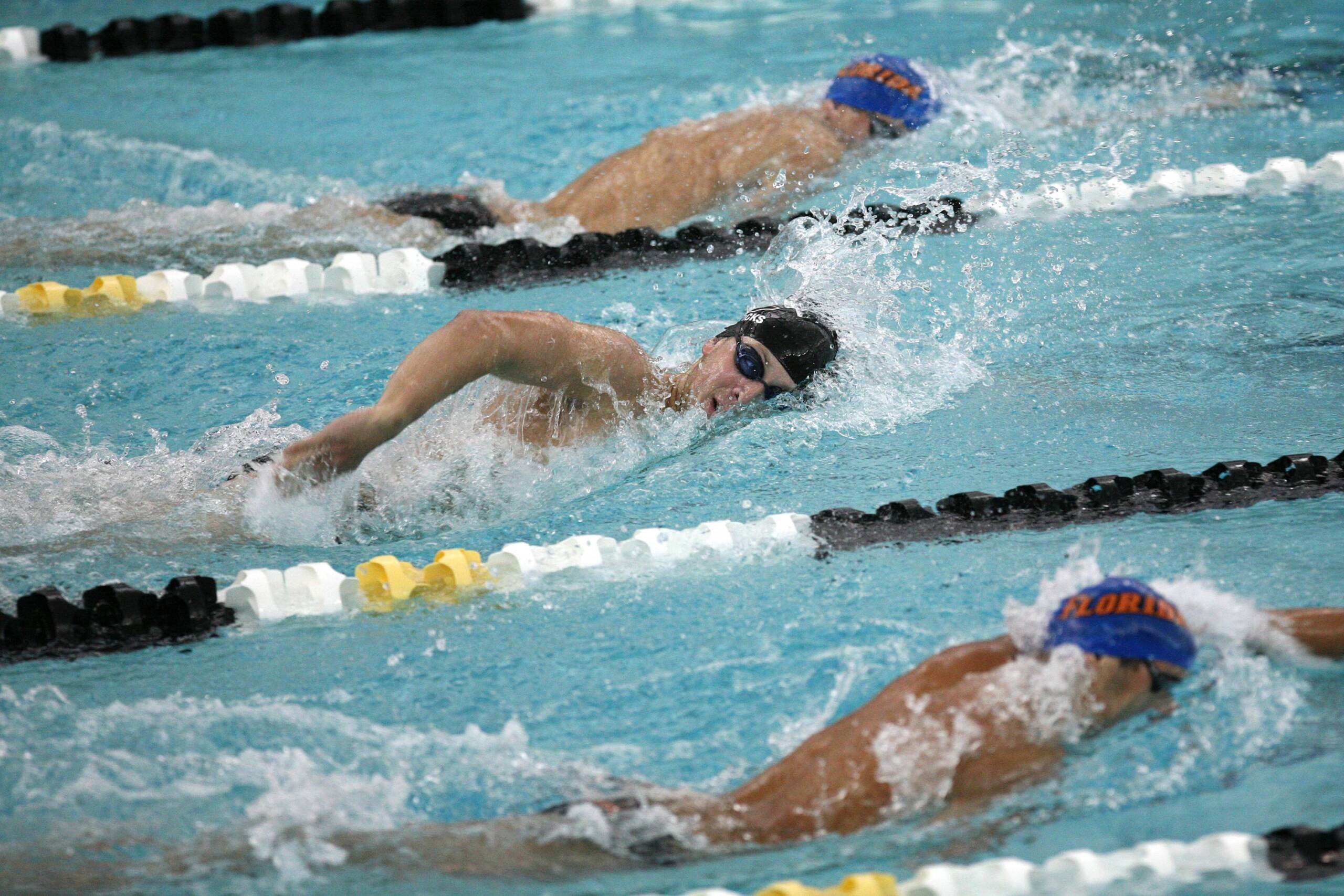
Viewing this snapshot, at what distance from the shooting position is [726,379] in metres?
3.41

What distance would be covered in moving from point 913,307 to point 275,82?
3.65 m

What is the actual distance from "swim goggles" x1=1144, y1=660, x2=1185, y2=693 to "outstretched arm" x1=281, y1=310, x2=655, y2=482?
4.66ft

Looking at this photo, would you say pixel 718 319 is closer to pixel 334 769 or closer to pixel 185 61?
pixel 334 769

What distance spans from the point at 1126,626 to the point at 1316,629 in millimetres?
482

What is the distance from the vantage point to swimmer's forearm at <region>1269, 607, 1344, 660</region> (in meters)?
2.47

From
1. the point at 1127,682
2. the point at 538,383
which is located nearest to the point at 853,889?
the point at 1127,682

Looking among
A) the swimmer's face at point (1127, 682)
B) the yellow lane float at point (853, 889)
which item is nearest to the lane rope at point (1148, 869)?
the yellow lane float at point (853, 889)

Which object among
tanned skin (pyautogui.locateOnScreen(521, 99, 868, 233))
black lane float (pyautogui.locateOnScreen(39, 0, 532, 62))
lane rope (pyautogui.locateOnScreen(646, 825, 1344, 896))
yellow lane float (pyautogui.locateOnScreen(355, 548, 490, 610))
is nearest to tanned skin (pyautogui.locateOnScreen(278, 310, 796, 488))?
yellow lane float (pyautogui.locateOnScreen(355, 548, 490, 610))

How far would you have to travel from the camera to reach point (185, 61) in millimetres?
6773

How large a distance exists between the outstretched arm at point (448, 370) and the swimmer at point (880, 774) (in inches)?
35.5

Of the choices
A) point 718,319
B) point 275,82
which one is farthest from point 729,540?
point 275,82

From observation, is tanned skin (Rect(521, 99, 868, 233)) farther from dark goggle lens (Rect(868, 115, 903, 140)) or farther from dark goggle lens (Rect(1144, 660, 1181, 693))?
dark goggle lens (Rect(1144, 660, 1181, 693))

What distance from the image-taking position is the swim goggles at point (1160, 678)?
7.45 feet

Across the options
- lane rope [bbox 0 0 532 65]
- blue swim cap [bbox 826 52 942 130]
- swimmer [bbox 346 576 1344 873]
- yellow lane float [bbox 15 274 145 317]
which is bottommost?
swimmer [bbox 346 576 1344 873]
